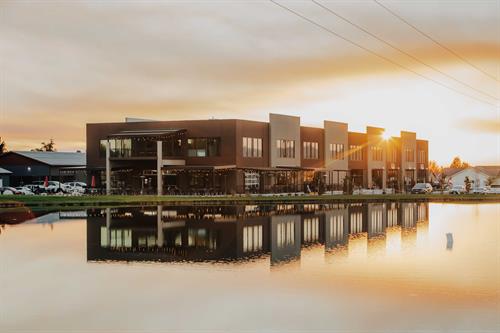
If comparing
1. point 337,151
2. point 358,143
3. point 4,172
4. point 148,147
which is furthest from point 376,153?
point 4,172

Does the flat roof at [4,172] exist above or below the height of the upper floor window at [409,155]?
below

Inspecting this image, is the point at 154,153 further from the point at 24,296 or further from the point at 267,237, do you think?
the point at 24,296

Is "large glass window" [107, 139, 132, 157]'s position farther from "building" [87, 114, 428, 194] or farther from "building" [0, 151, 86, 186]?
"building" [0, 151, 86, 186]

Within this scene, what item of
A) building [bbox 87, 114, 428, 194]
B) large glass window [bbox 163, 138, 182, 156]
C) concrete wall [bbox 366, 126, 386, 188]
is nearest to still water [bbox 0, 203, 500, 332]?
building [bbox 87, 114, 428, 194]

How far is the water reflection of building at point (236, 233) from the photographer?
2309 centimetres

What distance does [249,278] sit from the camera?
58.5 feet

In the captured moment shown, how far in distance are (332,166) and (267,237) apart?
54125 millimetres

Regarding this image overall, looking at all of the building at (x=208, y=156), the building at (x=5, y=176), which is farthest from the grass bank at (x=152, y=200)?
the building at (x=5, y=176)

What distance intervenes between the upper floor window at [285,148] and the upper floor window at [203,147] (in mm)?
8224

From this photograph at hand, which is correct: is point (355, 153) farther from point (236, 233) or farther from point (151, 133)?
point (236, 233)

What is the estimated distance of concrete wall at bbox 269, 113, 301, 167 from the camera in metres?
70.7

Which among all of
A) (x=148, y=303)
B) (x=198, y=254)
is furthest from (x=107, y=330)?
(x=198, y=254)

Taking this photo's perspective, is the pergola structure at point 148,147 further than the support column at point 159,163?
Yes

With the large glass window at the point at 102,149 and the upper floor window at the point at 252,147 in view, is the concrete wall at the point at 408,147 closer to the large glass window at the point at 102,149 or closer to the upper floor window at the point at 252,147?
the upper floor window at the point at 252,147
